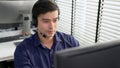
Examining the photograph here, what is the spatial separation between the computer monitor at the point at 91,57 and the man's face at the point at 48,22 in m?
0.78

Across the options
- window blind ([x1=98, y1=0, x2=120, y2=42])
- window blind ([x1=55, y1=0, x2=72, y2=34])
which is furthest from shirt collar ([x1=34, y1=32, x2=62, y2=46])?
window blind ([x1=55, y1=0, x2=72, y2=34])

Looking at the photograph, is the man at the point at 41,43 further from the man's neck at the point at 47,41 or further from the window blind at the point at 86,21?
the window blind at the point at 86,21

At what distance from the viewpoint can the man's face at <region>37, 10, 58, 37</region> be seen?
131cm

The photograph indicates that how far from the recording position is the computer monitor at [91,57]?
50 cm

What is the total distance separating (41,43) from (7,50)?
0.87m

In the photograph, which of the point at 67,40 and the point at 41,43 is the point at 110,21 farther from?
the point at 41,43

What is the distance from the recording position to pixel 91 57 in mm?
533

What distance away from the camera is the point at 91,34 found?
222 cm

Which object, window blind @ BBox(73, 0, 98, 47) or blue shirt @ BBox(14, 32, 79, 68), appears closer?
blue shirt @ BBox(14, 32, 79, 68)

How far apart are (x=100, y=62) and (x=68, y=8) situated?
2.23m

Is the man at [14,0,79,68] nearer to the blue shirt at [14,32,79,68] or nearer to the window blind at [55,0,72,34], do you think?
the blue shirt at [14,32,79,68]

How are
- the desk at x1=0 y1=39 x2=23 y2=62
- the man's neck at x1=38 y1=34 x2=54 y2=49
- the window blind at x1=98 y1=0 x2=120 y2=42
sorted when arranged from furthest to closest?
the desk at x1=0 y1=39 x2=23 y2=62 < the window blind at x1=98 y1=0 x2=120 y2=42 < the man's neck at x1=38 y1=34 x2=54 y2=49

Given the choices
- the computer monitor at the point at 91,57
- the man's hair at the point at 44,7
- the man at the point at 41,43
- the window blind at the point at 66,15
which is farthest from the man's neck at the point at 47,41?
the window blind at the point at 66,15

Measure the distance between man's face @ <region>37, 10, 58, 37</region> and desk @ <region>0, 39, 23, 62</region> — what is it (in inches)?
30.4
